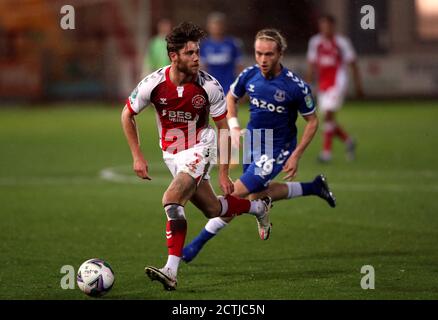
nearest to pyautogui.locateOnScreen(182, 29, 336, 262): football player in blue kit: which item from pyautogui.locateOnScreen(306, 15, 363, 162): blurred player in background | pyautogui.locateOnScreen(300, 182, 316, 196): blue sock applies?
pyautogui.locateOnScreen(300, 182, 316, 196): blue sock

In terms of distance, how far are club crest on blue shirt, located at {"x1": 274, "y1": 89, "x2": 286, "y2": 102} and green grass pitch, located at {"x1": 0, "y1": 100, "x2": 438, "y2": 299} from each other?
1376mm

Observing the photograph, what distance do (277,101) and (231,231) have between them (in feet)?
6.00

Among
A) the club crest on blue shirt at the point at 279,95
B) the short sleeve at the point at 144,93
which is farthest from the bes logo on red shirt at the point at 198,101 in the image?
the club crest on blue shirt at the point at 279,95

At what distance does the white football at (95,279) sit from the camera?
279 inches

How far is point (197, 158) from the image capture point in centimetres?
768

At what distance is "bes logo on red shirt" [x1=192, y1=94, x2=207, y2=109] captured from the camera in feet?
25.0

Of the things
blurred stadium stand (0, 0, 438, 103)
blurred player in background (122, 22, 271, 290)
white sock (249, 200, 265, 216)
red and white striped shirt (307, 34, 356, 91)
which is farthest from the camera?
blurred stadium stand (0, 0, 438, 103)

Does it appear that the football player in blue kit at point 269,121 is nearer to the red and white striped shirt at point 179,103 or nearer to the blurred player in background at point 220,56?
the red and white striped shirt at point 179,103

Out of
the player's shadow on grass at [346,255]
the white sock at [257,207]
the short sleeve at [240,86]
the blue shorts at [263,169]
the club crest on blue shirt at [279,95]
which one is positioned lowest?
the player's shadow on grass at [346,255]

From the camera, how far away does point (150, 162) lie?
16.7 m

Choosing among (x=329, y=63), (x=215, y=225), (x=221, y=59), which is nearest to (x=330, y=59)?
(x=329, y=63)

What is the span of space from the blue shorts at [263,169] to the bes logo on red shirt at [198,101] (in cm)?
164

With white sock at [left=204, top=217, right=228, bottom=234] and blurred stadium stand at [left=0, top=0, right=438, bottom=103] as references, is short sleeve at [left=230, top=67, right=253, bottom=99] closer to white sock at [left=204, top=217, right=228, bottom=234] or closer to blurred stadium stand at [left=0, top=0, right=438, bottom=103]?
white sock at [left=204, top=217, right=228, bottom=234]

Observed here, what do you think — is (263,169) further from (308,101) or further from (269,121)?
(308,101)
